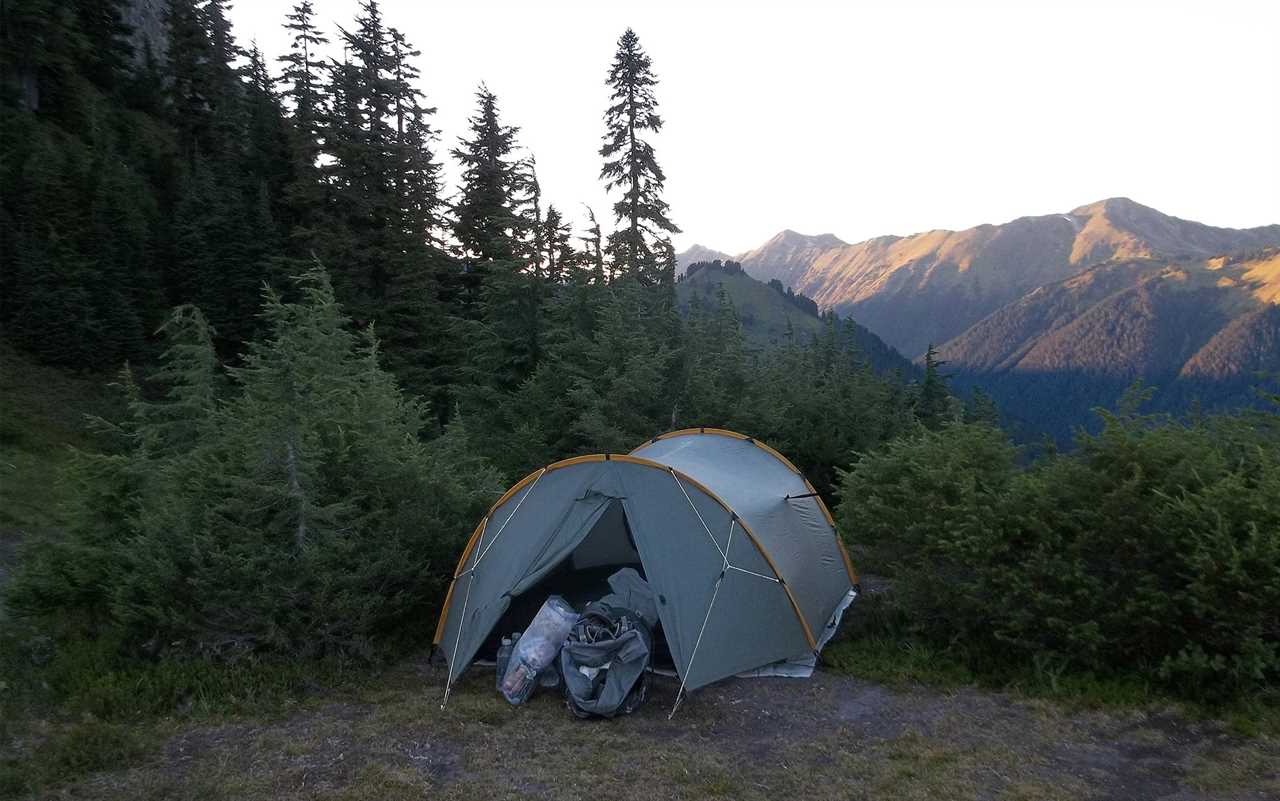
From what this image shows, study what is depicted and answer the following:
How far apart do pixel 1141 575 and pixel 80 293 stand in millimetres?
31224

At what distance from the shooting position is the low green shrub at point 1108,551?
5.91 metres

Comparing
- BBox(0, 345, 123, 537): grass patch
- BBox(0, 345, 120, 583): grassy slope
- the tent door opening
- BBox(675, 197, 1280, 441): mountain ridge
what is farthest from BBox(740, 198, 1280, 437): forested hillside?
the tent door opening

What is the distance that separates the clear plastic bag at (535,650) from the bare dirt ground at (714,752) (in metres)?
0.16

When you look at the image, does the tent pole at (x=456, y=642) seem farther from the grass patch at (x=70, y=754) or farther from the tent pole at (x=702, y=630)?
the grass patch at (x=70, y=754)

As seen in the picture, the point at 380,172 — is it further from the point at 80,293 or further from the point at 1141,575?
the point at 1141,575

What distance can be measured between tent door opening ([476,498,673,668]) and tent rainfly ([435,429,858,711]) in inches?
25.2

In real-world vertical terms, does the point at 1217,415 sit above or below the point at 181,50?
below

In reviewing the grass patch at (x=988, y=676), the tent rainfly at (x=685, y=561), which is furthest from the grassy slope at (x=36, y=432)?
the grass patch at (x=988, y=676)

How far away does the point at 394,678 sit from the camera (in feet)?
24.0

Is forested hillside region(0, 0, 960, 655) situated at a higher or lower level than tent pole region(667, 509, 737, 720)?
higher

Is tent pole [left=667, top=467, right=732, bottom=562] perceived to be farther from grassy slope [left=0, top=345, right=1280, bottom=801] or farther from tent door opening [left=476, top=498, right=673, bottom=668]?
grassy slope [left=0, top=345, right=1280, bottom=801]

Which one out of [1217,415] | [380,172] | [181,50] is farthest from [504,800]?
[181,50]

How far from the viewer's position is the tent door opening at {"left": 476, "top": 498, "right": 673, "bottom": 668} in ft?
27.6

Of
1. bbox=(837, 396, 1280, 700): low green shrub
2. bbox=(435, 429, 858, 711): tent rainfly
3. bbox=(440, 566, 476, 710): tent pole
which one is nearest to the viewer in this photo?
bbox=(837, 396, 1280, 700): low green shrub
